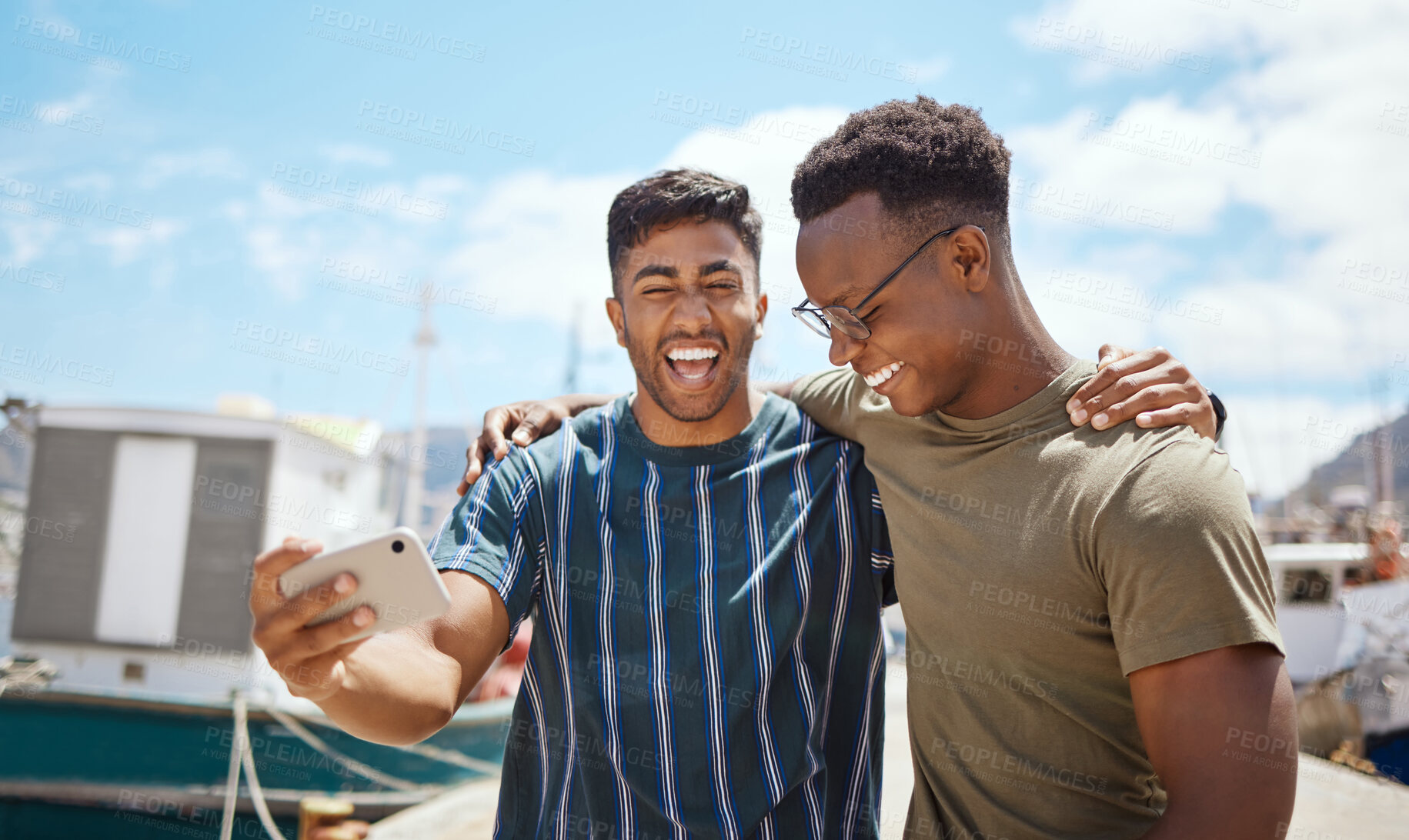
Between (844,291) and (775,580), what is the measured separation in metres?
0.92

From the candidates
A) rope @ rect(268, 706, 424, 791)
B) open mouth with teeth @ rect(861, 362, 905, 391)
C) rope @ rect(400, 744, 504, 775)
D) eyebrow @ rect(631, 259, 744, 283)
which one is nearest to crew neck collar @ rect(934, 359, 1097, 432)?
open mouth with teeth @ rect(861, 362, 905, 391)

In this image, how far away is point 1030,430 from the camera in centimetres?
227

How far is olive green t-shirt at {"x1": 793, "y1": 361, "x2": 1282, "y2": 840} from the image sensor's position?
182 centimetres

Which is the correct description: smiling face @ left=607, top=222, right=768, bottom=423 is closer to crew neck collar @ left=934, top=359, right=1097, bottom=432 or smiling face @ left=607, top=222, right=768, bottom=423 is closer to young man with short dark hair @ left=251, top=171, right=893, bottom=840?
young man with short dark hair @ left=251, top=171, right=893, bottom=840

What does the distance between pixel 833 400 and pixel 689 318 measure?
0.58 m

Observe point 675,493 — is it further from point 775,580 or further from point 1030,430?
point 1030,430

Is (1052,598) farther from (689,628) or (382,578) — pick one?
(382,578)

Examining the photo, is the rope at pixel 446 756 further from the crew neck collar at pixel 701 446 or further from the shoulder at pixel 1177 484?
the shoulder at pixel 1177 484

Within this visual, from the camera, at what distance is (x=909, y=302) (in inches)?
93.5

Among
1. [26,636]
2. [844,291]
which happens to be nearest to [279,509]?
[26,636]

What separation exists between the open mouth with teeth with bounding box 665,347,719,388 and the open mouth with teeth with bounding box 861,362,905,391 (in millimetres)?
635

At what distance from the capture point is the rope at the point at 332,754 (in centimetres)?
1012

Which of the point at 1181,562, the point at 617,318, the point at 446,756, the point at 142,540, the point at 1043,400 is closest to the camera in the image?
the point at 1181,562

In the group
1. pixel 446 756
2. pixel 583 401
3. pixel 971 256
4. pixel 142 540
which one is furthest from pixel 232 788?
pixel 971 256
